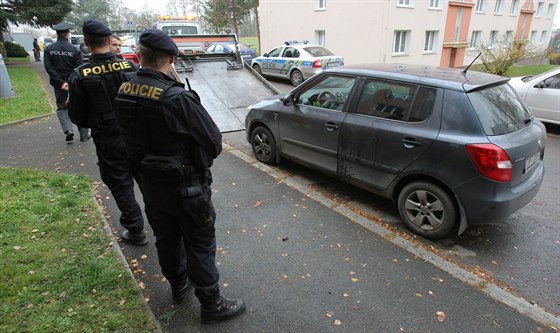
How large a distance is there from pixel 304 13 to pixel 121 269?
2146 cm

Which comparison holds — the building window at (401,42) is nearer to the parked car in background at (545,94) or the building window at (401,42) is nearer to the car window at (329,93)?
the parked car in background at (545,94)

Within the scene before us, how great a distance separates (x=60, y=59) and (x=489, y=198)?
21.0ft

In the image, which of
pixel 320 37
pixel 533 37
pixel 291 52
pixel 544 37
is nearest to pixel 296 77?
pixel 291 52

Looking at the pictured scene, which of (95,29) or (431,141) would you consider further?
(431,141)

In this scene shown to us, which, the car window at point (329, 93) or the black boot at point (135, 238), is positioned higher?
the car window at point (329, 93)

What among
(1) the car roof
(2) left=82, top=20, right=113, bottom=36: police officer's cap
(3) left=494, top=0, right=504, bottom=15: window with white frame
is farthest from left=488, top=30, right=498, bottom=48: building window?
(2) left=82, top=20, right=113, bottom=36: police officer's cap

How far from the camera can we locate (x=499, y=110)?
339 centimetres

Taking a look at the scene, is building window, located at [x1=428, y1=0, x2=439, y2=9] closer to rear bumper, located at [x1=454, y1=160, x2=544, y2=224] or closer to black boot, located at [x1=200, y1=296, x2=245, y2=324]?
rear bumper, located at [x1=454, y1=160, x2=544, y2=224]

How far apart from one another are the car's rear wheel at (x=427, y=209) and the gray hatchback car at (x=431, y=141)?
0.01 m

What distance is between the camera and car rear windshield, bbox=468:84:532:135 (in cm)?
324

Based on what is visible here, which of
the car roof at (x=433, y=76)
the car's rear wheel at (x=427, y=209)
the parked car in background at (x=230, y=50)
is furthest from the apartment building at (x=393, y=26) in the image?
the car's rear wheel at (x=427, y=209)

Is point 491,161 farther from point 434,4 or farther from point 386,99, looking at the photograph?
point 434,4

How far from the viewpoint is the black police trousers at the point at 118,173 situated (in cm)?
314

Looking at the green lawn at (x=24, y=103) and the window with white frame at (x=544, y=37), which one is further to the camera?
the window with white frame at (x=544, y=37)
